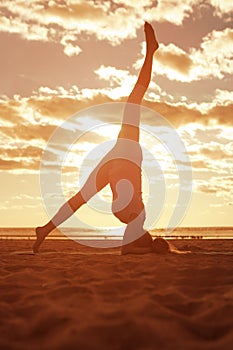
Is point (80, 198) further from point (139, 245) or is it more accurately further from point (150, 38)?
point (150, 38)

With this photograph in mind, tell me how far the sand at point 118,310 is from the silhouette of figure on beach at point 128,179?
2.80 metres

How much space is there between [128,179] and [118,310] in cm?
459

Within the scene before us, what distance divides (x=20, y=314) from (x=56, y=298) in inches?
17.9

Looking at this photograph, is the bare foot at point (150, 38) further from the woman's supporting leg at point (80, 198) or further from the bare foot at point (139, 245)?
the bare foot at point (139, 245)

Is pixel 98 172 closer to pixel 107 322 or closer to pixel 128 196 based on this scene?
pixel 128 196

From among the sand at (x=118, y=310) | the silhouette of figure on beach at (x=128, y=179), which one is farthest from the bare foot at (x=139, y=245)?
the sand at (x=118, y=310)

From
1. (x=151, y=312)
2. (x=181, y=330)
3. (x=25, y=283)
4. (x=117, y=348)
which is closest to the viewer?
(x=117, y=348)

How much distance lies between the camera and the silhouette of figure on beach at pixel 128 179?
714 cm

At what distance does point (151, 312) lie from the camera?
2646 mm

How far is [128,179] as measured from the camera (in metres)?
7.21

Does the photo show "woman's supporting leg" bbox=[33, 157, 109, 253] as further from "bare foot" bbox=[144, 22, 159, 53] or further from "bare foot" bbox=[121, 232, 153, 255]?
"bare foot" bbox=[144, 22, 159, 53]

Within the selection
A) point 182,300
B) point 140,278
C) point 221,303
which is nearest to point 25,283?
point 140,278

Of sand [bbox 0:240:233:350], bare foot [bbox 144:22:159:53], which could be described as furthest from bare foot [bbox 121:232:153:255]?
bare foot [bbox 144:22:159:53]

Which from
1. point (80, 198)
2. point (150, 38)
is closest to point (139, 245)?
point (80, 198)
